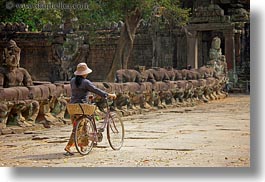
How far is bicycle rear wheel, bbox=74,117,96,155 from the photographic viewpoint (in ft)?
24.9

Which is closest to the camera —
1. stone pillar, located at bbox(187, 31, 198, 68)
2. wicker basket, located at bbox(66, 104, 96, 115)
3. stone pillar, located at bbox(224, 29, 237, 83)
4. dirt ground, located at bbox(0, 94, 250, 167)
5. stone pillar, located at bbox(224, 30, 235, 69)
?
dirt ground, located at bbox(0, 94, 250, 167)

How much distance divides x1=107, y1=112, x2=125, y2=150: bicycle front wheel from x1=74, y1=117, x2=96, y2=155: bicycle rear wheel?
26 centimetres

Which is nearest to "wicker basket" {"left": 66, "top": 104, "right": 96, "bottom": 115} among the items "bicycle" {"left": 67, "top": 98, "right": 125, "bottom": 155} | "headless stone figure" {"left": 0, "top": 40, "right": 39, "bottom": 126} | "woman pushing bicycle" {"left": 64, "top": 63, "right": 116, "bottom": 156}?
"bicycle" {"left": 67, "top": 98, "right": 125, "bottom": 155}

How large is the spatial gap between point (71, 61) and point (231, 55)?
447cm

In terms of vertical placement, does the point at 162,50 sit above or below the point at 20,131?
above

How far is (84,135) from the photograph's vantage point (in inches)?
302

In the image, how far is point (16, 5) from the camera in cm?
1026

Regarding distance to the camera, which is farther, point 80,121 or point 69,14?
point 69,14

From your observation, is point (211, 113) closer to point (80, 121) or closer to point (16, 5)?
point (16, 5)

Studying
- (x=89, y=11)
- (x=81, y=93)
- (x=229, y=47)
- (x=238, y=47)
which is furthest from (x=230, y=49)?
(x=81, y=93)

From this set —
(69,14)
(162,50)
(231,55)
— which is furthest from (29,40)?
(69,14)

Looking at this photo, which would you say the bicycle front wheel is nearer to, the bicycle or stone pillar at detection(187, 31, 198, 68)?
the bicycle

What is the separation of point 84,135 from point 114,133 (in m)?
0.54

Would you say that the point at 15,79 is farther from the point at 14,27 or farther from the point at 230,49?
the point at 230,49
